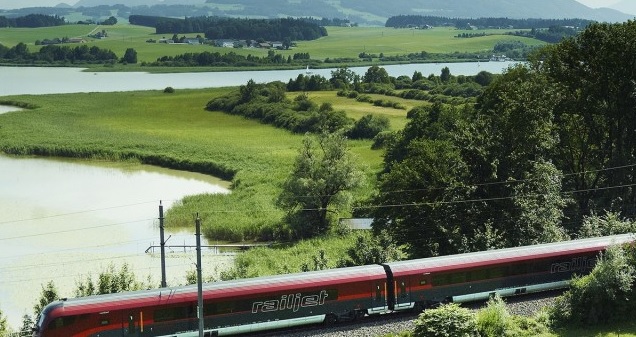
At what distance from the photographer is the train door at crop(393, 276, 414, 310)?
30.5 m

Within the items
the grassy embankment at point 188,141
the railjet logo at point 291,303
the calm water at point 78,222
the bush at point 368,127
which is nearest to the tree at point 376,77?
the grassy embankment at point 188,141

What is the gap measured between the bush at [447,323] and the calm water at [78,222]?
18787mm

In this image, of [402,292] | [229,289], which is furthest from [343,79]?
[229,289]

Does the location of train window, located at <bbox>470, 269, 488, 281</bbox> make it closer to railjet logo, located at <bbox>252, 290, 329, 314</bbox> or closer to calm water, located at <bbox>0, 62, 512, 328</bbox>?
railjet logo, located at <bbox>252, 290, 329, 314</bbox>

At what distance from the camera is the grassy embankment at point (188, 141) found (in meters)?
57.0

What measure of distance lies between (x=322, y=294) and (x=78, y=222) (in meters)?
31.4

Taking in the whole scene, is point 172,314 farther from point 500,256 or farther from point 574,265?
point 574,265

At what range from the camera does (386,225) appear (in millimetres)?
41844

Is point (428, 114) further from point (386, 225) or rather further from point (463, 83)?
point (463, 83)

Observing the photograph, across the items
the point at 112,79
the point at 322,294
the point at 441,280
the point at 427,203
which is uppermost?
the point at 427,203

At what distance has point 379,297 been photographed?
30.3m

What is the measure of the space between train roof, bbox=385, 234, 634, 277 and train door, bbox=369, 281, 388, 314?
770 mm

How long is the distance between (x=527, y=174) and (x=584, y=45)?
11004 millimetres

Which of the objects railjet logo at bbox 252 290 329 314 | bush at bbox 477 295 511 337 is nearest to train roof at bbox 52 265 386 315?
railjet logo at bbox 252 290 329 314
